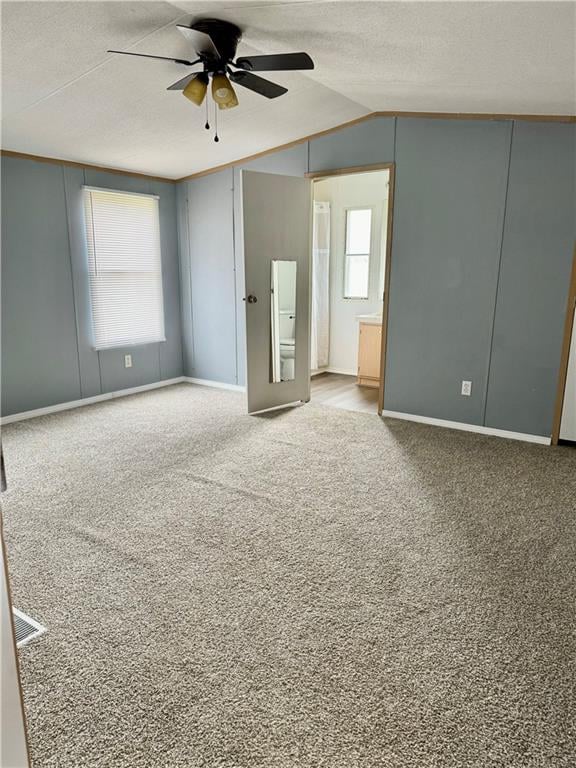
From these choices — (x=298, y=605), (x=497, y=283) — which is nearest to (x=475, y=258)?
(x=497, y=283)

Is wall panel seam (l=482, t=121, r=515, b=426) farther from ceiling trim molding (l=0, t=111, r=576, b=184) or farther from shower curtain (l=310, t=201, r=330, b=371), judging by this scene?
shower curtain (l=310, t=201, r=330, b=371)

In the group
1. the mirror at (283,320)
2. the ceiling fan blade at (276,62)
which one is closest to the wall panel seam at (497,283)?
the mirror at (283,320)

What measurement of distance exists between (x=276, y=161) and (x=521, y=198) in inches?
94.5

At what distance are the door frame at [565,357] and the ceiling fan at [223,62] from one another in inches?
96.5

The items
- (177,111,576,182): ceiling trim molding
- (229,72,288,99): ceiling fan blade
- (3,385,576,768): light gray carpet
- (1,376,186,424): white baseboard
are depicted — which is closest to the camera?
(3,385,576,768): light gray carpet

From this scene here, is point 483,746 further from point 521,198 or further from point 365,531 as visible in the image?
point 521,198

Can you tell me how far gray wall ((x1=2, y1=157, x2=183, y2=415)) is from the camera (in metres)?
4.36

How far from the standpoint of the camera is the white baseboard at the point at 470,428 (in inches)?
156

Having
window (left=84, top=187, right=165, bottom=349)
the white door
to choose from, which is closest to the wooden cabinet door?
the white door

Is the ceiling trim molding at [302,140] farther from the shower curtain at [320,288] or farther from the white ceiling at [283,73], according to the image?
the shower curtain at [320,288]

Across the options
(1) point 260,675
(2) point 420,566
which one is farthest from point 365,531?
(1) point 260,675

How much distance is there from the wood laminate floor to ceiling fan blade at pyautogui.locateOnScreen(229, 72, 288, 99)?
Answer: 9.46ft

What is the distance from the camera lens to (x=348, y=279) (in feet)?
21.2

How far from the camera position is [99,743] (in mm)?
1461
